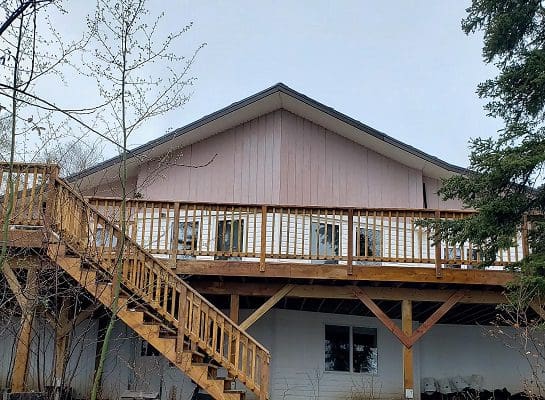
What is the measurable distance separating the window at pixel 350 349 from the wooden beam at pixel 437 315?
2630 mm

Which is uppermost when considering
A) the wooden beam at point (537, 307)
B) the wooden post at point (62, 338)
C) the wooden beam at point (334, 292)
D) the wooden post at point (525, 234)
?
the wooden post at point (525, 234)

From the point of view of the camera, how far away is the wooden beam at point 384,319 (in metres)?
10.4

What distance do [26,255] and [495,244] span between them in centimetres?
696

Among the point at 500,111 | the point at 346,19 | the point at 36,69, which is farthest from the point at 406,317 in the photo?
the point at 346,19

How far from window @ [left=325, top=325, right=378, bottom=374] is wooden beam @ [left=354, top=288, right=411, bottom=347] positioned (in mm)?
2631

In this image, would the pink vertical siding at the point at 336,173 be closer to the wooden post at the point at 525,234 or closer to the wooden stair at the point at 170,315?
the wooden post at the point at 525,234

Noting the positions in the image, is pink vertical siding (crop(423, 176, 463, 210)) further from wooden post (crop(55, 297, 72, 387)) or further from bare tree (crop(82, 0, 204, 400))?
bare tree (crop(82, 0, 204, 400))

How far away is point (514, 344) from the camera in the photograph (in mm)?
13328

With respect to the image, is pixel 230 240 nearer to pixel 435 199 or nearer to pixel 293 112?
pixel 293 112

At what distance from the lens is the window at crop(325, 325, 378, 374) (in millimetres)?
12898

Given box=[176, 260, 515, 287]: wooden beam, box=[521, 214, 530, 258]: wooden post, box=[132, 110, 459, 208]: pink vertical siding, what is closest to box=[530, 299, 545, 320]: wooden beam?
box=[176, 260, 515, 287]: wooden beam

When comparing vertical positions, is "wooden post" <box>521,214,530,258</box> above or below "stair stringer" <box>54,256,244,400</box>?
above

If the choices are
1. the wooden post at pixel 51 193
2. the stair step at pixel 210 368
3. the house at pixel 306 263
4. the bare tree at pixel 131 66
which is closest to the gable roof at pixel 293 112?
the house at pixel 306 263

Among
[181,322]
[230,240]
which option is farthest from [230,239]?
[181,322]
